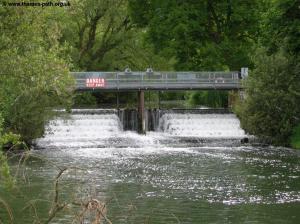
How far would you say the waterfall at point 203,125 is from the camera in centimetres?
3872

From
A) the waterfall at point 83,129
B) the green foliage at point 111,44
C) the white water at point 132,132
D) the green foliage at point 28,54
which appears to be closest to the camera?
the green foliage at point 28,54

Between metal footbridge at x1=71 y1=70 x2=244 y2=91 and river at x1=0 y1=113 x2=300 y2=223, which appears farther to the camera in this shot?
metal footbridge at x1=71 y1=70 x2=244 y2=91

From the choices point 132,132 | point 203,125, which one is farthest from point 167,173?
point 132,132

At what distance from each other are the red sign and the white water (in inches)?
75.5

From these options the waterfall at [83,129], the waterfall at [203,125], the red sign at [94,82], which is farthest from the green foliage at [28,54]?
the waterfall at [203,125]

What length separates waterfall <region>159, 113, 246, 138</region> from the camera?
38.7 metres

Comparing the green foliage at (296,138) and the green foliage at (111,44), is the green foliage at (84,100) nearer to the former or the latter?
the green foliage at (111,44)

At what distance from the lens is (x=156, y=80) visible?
39.9m

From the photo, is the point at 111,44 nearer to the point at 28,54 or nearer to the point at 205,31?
the point at 205,31

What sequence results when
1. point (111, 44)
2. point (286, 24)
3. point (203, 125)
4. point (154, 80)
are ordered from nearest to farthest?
point (286, 24) < point (203, 125) < point (154, 80) < point (111, 44)

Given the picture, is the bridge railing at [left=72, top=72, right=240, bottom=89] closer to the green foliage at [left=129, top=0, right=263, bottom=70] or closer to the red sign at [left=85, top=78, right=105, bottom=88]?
the red sign at [left=85, top=78, right=105, bottom=88]

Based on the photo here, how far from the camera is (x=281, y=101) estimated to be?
33438mm

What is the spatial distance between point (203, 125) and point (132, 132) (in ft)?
14.9

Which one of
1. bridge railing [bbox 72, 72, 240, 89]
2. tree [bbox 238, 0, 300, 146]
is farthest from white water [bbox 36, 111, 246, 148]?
tree [bbox 238, 0, 300, 146]
